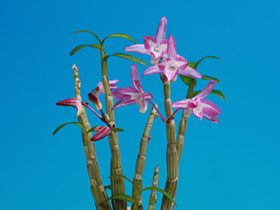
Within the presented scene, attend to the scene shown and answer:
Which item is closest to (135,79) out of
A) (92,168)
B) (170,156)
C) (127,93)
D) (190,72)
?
(127,93)

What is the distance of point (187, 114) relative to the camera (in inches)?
53.6

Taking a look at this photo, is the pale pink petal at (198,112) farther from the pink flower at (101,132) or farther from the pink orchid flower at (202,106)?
the pink flower at (101,132)

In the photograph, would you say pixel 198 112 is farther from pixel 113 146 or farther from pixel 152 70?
pixel 113 146

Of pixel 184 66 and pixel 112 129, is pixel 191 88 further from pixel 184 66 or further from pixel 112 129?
pixel 112 129

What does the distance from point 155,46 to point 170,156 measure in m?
0.37

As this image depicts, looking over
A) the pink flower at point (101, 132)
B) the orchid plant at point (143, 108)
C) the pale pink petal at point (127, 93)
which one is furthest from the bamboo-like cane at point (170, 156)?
the pink flower at point (101, 132)

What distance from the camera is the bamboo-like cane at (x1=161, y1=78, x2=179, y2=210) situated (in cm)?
136

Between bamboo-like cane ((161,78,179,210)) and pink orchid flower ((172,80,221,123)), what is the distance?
0.23 ft

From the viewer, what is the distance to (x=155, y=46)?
4.39 ft

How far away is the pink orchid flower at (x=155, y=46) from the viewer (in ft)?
4.32

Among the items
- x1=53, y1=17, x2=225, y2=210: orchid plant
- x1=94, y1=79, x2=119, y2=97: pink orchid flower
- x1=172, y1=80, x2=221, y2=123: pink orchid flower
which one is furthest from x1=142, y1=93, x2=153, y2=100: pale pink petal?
x1=94, y1=79, x2=119, y2=97: pink orchid flower

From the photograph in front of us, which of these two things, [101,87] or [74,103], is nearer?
[74,103]

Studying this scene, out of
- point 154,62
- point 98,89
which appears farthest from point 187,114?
point 98,89

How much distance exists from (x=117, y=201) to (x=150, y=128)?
0.29 m
